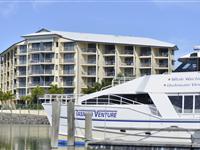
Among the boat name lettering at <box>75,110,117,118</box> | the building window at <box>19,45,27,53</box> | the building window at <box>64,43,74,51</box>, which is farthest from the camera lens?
the building window at <box>19,45,27,53</box>

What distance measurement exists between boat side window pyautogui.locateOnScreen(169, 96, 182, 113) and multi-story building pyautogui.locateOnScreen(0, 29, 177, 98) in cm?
7362

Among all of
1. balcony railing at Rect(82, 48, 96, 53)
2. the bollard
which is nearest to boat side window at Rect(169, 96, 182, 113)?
the bollard

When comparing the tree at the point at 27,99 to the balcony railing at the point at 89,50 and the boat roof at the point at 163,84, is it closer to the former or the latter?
the balcony railing at the point at 89,50

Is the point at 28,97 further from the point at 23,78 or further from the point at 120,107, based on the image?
the point at 120,107

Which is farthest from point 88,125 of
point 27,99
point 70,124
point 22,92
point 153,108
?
point 22,92

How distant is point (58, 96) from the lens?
112ft

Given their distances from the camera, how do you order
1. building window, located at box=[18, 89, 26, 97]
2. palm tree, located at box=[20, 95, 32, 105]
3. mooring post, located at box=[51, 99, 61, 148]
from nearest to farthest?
mooring post, located at box=[51, 99, 61, 148], palm tree, located at box=[20, 95, 32, 105], building window, located at box=[18, 89, 26, 97]

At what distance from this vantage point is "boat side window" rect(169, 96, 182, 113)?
1160 inches

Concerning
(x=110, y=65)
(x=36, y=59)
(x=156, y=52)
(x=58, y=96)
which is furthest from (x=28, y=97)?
(x=58, y=96)

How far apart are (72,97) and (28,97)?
67.9 metres

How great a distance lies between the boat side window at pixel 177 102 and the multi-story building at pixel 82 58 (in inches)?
2899

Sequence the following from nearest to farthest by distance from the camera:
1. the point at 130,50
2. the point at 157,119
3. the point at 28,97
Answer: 1. the point at 157,119
2. the point at 28,97
3. the point at 130,50

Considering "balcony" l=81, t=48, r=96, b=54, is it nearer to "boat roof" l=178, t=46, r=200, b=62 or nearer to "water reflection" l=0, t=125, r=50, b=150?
"water reflection" l=0, t=125, r=50, b=150

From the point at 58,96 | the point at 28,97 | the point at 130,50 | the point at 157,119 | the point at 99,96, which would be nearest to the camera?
the point at 157,119
